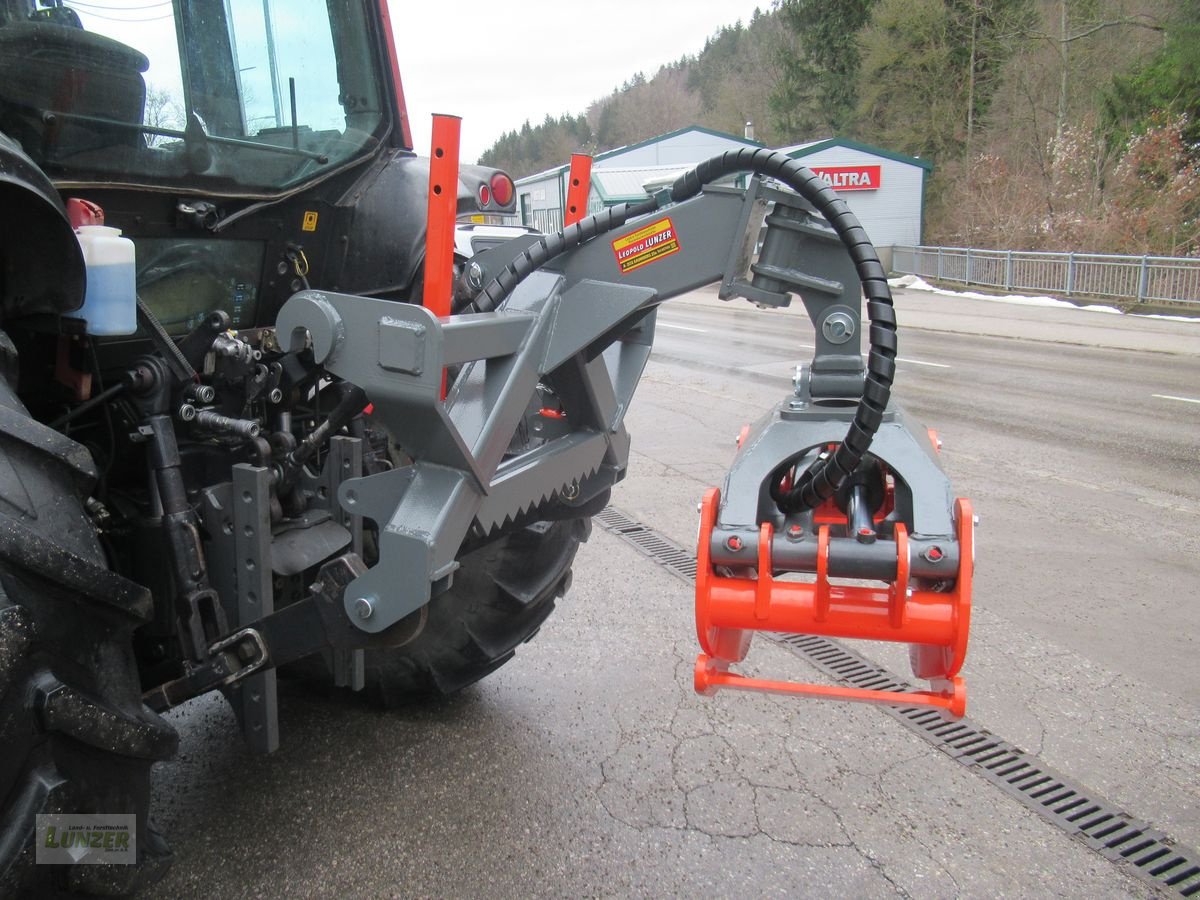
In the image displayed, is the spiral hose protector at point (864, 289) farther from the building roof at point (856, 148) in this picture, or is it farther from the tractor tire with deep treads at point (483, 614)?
the building roof at point (856, 148)

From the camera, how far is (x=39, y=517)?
1.61 m

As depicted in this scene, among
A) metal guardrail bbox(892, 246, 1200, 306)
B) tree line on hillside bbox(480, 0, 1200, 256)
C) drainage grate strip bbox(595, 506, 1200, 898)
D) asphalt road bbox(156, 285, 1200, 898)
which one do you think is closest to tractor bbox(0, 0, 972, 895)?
asphalt road bbox(156, 285, 1200, 898)

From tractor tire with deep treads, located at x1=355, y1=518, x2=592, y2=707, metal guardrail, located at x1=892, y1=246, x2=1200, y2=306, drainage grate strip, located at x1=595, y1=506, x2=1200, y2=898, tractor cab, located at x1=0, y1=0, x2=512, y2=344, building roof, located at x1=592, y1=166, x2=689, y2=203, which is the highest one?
building roof, located at x1=592, y1=166, x2=689, y2=203

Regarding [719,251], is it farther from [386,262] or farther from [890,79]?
[890,79]

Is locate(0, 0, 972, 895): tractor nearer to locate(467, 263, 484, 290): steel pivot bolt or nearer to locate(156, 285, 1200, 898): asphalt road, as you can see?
locate(467, 263, 484, 290): steel pivot bolt

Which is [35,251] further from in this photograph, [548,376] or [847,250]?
[847,250]

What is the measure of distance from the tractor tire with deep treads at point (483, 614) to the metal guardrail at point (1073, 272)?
16.9 meters

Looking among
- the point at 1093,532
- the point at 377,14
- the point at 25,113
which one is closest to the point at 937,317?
the point at 1093,532

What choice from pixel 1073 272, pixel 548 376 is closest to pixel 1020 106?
pixel 1073 272

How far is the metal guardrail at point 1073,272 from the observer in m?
16.8

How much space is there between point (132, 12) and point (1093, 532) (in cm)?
512

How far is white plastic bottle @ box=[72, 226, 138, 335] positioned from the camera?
1921 mm

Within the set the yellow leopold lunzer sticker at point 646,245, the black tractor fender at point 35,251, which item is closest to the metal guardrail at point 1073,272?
the yellow leopold lunzer sticker at point 646,245

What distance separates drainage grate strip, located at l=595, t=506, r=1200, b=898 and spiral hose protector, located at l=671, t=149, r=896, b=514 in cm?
138
